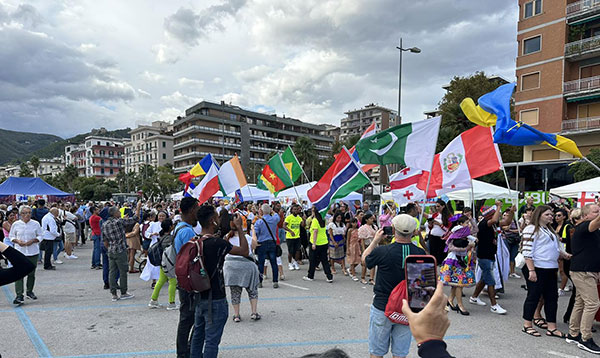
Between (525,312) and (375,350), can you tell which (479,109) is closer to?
(525,312)

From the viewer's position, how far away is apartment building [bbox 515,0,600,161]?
83.9 ft

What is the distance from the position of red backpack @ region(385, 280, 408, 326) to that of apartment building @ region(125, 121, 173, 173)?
8392 centimetres

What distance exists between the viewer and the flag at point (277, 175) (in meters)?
11.3

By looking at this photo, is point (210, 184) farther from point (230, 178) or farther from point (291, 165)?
point (291, 165)

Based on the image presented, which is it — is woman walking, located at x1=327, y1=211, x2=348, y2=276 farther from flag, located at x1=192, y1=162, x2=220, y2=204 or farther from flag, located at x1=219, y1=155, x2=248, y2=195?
flag, located at x1=192, y1=162, x2=220, y2=204

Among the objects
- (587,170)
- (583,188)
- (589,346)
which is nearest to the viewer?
(589,346)

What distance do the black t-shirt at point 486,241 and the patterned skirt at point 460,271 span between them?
0.25 m

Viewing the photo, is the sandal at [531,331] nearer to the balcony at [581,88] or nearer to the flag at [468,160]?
the flag at [468,160]

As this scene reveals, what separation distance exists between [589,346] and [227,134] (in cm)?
7370

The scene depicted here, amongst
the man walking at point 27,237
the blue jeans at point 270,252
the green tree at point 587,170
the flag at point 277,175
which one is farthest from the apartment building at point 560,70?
the man walking at point 27,237

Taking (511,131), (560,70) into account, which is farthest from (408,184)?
(560,70)

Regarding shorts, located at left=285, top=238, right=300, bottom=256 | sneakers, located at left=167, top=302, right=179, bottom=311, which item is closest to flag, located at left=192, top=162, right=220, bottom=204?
shorts, located at left=285, top=238, right=300, bottom=256

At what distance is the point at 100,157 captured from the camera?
352ft

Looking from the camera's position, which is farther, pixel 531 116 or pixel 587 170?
pixel 531 116
